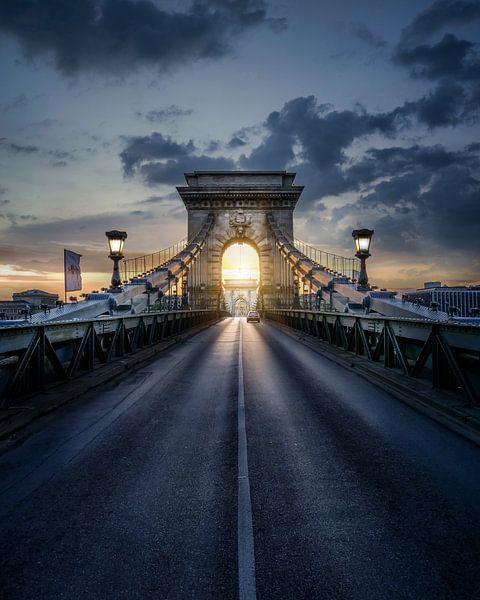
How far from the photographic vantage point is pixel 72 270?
15820 millimetres

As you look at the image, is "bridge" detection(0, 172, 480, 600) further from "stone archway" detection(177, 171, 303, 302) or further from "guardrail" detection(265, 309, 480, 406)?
"stone archway" detection(177, 171, 303, 302)

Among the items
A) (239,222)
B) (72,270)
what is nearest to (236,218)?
(239,222)

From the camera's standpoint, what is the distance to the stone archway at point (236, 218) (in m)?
61.2

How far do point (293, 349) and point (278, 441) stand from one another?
11188mm

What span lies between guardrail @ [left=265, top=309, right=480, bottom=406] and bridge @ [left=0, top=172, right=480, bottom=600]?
0.04 meters

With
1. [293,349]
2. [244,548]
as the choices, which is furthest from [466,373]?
[293,349]

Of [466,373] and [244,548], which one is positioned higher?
[466,373]

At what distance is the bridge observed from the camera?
8.82 feet

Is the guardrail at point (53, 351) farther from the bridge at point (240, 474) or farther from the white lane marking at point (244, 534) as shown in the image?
the white lane marking at point (244, 534)

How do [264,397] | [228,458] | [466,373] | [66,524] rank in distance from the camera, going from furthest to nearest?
[264,397], [466,373], [228,458], [66,524]

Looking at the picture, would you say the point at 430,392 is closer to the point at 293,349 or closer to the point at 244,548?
the point at 244,548

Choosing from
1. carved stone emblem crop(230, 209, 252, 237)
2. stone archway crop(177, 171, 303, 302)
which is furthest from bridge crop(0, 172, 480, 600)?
carved stone emblem crop(230, 209, 252, 237)

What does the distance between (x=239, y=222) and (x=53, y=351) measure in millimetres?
54447

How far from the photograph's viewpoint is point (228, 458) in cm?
470
